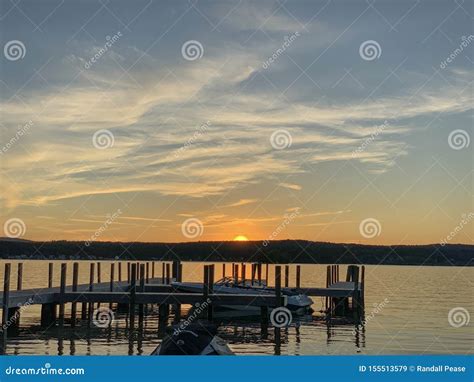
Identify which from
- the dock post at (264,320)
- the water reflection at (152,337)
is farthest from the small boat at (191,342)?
the dock post at (264,320)

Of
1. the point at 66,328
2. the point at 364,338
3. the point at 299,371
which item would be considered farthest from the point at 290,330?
the point at 299,371

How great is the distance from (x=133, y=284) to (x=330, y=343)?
996cm

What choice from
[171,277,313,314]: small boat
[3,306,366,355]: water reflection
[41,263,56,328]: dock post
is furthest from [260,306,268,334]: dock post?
[41,263,56,328]: dock post

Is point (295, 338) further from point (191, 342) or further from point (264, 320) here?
point (191, 342)

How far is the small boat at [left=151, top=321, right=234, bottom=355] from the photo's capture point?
2203 centimetres

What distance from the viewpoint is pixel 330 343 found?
33.2m

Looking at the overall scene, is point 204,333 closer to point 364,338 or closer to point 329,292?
point 364,338

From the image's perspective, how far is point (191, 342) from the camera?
22.4m

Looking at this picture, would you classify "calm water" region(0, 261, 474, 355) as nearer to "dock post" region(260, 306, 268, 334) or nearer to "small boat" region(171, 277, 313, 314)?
"dock post" region(260, 306, 268, 334)

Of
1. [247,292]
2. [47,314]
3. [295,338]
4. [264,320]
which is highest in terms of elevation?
[247,292]

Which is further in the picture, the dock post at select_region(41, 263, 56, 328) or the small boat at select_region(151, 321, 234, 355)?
the dock post at select_region(41, 263, 56, 328)

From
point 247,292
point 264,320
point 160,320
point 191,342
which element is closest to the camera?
point 191,342

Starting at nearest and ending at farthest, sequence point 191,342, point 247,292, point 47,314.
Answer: point 191,342, point 47,314, point 247,292

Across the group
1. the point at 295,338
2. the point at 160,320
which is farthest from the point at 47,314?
the point at 295,338
